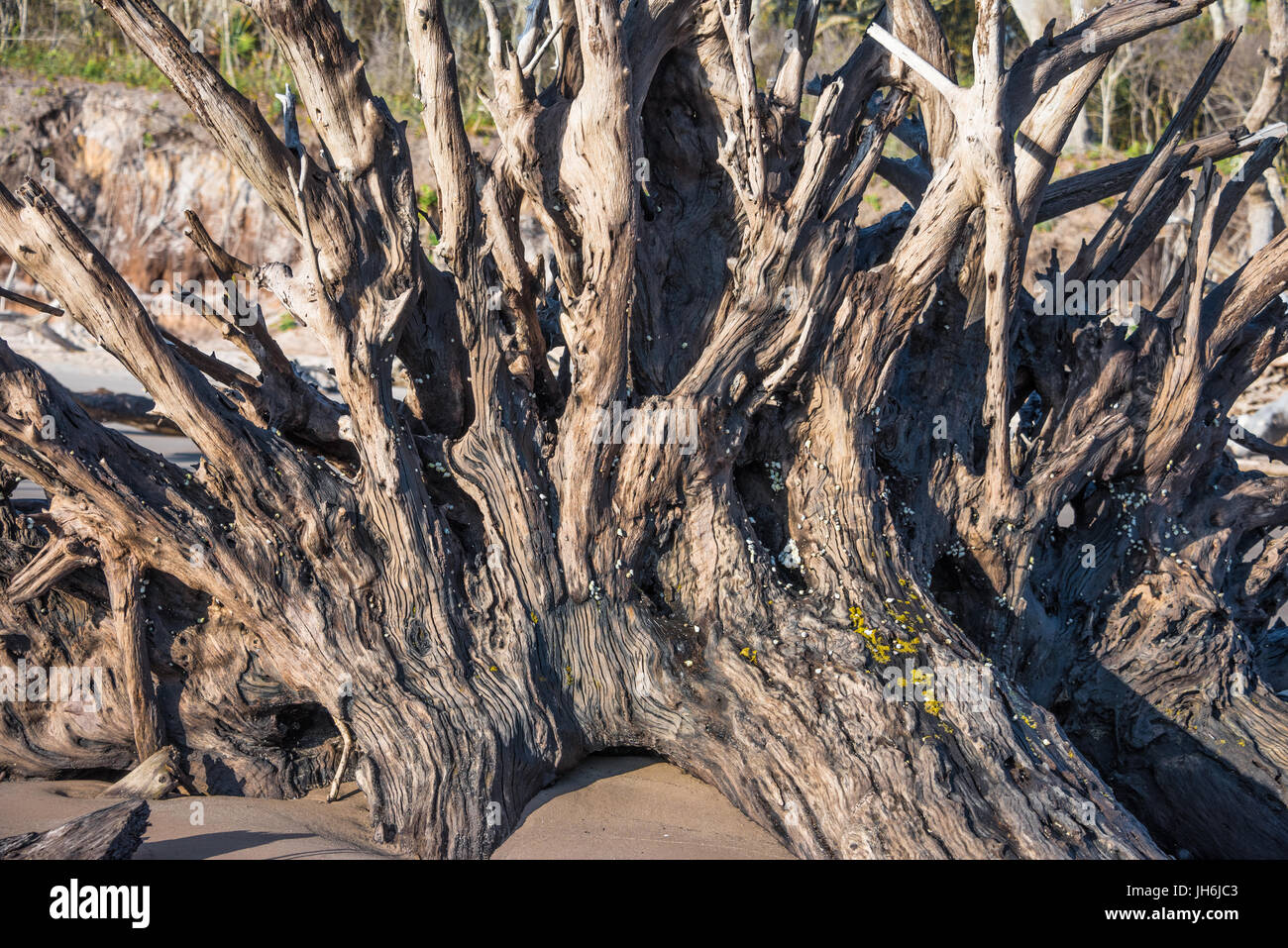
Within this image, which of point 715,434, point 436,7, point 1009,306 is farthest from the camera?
point 1009,306

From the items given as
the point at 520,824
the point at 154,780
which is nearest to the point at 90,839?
the point at 154,780

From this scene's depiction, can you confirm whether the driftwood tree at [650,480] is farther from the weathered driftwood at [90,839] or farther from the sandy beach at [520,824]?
the weathered driftwood at [90,839]

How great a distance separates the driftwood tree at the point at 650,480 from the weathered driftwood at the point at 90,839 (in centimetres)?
81

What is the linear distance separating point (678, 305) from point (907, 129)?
A: 199cm

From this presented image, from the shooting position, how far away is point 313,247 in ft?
13.1

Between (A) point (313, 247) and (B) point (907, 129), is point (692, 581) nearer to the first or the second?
(A) point (313, 247)

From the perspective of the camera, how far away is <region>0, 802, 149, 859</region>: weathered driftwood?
3129mm

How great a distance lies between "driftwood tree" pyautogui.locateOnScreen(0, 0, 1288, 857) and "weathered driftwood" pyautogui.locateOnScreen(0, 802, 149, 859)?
0.81m

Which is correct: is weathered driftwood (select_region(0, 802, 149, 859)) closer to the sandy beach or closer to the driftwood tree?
the sandy beach

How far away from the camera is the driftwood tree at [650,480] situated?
385 cm

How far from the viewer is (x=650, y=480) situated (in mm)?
4309

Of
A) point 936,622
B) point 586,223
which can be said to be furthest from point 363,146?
point 936,622

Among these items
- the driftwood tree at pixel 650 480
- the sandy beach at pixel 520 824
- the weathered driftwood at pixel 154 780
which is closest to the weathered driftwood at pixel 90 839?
the sandy beach at pixel 520 824

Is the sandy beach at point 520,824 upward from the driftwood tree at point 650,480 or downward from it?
downward
